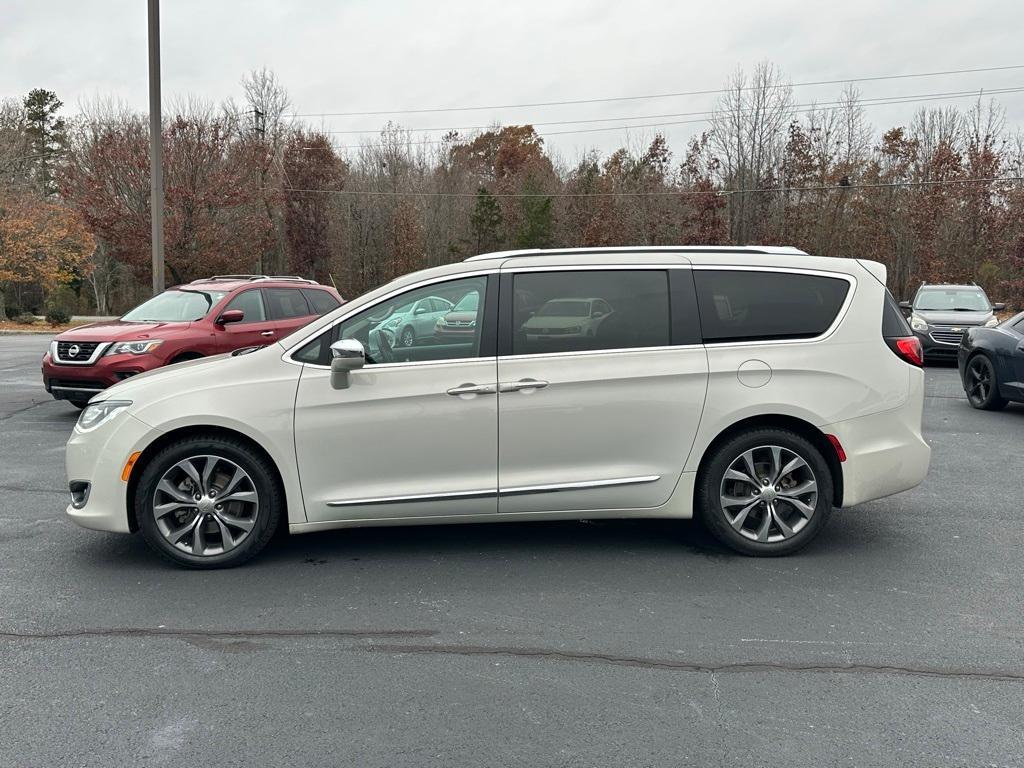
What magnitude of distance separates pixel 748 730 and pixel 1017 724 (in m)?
1.03

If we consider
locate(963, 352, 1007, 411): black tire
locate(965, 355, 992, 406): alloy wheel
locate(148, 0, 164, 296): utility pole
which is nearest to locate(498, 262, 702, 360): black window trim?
locate(963, 352, 1007, 411): black tire

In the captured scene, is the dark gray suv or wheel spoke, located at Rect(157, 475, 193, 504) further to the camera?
the dark gray suv

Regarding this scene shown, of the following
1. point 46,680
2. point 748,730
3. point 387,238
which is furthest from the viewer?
point 387,238

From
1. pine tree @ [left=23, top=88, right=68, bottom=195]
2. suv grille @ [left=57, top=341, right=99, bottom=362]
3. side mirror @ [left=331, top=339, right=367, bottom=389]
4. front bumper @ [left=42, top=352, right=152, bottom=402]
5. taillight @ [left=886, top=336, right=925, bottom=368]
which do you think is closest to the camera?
side mirror @ [left=331, top=339, right=367, bottom=389]

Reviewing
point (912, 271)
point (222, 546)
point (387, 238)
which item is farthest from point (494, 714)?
point (387, 238)

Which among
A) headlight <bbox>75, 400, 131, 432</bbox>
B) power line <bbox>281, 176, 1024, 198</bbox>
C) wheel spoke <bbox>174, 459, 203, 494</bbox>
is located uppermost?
power line <bbox>281, 176, 1024, 198</bbox>

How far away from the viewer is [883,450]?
5.16m

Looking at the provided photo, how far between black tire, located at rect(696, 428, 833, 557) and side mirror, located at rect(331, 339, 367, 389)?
85.5 inches

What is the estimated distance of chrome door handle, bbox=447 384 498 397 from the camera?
4887 mm

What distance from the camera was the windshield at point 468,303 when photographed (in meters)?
4.98

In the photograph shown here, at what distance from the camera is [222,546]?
4973 millimetres

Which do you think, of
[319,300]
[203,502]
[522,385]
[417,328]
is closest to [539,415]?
[522,385]

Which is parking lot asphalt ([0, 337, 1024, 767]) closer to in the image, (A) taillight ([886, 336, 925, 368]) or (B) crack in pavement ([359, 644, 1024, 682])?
(B) crack in pavement ([359, 644, 1024, 682])

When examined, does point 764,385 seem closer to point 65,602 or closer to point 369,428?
point 369,428
